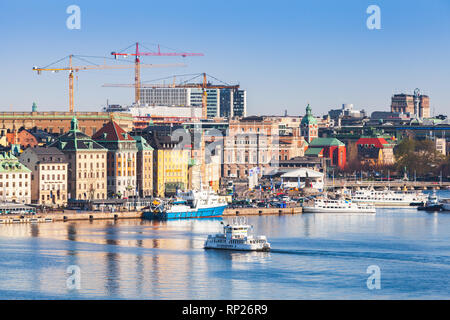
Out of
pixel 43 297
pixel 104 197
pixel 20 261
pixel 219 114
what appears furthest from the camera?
pixel 219 114

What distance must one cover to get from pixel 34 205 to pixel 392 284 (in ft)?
101

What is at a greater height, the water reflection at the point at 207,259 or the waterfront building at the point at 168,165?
the waterfront building at the point at 168,165

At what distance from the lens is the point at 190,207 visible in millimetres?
69562

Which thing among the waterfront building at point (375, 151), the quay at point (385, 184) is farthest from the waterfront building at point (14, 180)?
the waterfront building at point (375, 151)

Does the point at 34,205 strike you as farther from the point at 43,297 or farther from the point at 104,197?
the point at 43,297

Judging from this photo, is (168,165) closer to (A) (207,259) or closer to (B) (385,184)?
(B) (385,184)

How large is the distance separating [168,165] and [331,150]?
38033 millimetres

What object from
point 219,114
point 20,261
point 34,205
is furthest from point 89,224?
point 219,114

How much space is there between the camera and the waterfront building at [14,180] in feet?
222

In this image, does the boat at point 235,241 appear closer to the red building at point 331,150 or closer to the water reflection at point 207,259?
the water reflection at point 207,259

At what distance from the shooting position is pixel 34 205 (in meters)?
67.0

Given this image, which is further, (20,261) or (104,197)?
(104,197)

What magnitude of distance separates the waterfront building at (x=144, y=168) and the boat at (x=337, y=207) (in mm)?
9466

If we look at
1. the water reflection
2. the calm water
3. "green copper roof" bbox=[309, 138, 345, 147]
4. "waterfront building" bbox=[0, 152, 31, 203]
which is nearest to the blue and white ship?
the water reflection
